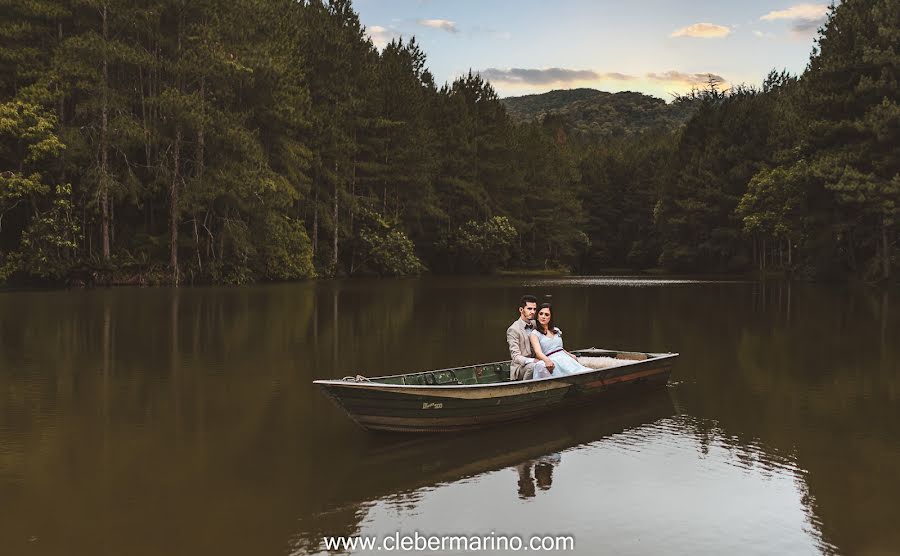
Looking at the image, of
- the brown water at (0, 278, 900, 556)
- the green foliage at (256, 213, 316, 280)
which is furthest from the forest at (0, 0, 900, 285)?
the brown water at (0, 278, 900, 556)

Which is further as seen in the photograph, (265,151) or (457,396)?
(265,151)

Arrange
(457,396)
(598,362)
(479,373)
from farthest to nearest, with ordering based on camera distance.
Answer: (598,362) < (479,373) < (457,396)

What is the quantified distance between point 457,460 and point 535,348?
2975 millimetres

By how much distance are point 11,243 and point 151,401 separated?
36.5 metres

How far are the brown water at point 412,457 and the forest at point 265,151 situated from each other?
24120 millimetres

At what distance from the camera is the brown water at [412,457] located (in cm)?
680

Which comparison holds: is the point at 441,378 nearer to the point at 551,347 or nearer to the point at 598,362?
the point at 551,347

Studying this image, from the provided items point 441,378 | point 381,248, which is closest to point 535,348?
point 441,378

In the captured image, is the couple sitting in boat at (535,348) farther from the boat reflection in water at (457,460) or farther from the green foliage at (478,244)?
the green foliage at (478,244)

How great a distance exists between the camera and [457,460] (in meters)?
9.01

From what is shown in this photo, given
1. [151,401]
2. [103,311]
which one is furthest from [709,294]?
[151,401]

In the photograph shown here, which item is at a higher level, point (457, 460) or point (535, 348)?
point (535, 348)

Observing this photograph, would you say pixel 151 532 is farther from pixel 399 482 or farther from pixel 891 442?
pixel 891 442

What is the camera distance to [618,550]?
638cm
